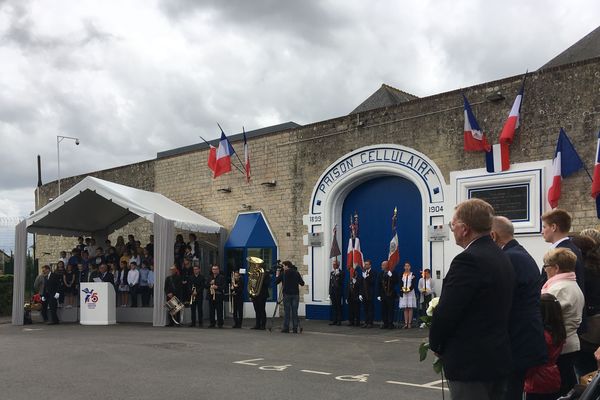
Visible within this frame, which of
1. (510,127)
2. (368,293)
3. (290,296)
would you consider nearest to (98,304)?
(290,296)

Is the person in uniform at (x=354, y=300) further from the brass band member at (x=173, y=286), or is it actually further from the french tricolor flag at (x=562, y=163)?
the french tricolor flag at (x=562, y=163)

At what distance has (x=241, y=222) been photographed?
1980 centimetres

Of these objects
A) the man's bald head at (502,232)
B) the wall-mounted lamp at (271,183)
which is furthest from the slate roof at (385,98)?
the man's bald head at (502,232)

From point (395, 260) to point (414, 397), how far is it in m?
8.33

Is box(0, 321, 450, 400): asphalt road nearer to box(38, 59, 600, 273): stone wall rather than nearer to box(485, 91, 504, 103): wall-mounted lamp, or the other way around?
box(38, 59, 600, 273): stone wall

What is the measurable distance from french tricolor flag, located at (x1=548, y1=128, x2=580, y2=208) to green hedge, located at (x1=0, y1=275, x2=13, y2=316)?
18593mm

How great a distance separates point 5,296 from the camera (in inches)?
876

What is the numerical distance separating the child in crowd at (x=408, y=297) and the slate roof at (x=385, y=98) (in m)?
8.99

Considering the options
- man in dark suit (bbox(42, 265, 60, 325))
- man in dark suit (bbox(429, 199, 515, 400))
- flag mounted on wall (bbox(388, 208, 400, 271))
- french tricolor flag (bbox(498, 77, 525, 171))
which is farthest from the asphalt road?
french tricolor flag (bbox(498, 77, 525, 171))

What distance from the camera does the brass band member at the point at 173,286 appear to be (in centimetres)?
1670

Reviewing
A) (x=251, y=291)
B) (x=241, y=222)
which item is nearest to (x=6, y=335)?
(x=251, y=291)

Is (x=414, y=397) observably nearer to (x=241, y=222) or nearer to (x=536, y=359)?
(x=536, y=359)

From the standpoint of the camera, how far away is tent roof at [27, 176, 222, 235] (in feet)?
57.5

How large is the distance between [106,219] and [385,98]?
12.7 m
